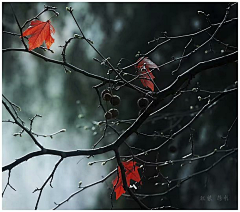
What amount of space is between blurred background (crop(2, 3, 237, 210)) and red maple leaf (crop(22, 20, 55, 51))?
0.61 metres

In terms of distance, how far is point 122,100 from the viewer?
4.39 ft

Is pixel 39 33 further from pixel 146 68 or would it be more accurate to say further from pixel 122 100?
pixel 122 100

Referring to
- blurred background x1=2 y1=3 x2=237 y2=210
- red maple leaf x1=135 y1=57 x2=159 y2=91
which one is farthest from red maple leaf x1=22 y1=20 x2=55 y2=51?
blurred background x1=2 y1=3 x2=237 y2=210

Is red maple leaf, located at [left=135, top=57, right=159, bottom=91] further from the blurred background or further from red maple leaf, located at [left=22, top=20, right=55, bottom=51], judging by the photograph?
the blurred background

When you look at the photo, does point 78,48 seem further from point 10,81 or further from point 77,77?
point 10,81

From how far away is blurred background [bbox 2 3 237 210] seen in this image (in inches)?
49.0

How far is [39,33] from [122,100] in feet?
2.57

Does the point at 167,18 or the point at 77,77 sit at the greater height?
the point at 167,18

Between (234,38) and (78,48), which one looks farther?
(78,48)

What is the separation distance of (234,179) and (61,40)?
0.77 m

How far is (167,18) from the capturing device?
1.32m

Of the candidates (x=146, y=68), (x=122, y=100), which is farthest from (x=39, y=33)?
(x=122, y=100)

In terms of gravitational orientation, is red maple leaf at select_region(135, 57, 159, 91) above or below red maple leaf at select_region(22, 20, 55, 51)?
below

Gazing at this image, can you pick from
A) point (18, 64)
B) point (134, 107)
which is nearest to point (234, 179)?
point (134, 107)
